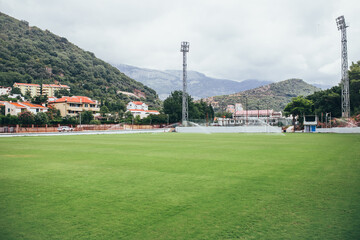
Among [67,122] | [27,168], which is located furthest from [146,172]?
[67,122]

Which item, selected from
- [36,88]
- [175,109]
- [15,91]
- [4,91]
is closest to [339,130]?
[175,109]

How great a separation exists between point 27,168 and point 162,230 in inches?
331

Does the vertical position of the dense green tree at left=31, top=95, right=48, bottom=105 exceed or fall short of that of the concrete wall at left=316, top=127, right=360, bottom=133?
it exceeds it

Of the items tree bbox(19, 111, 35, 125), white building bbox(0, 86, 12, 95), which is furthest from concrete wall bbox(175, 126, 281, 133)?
white building bbox(0, 86, 12, 95)

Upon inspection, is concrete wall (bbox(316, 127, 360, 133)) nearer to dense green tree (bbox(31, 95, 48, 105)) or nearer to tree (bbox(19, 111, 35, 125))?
tree (bbox(19, 111, 35, 125))

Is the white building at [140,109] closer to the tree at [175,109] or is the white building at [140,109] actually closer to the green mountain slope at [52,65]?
the green mountain slope at [52,65]

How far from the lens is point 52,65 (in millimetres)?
153375

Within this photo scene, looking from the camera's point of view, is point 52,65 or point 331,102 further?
point 52,65

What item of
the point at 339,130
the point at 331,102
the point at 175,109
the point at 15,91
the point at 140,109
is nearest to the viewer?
the point at 339,130

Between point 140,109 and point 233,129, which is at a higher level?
point 140,109

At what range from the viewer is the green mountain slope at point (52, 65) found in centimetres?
13500

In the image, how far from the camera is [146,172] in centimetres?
971

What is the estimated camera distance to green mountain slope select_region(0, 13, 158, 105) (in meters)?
135

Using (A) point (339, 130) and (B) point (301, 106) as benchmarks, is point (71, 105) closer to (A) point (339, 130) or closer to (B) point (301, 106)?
(B) point (301, 106)
